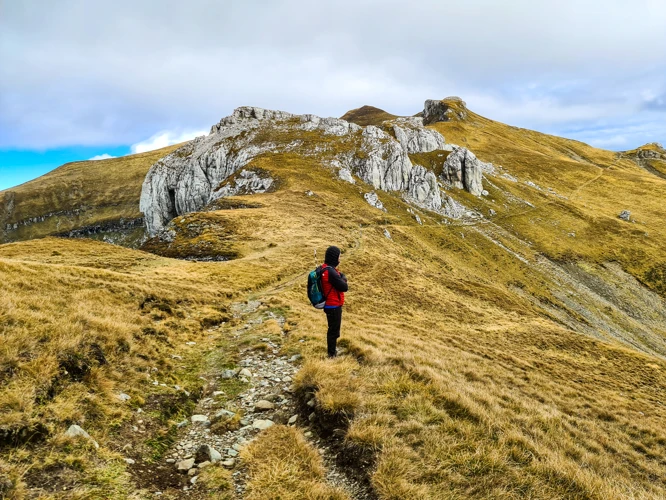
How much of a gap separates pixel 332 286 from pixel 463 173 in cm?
10723

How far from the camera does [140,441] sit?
7664 mm

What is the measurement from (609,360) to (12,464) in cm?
4336

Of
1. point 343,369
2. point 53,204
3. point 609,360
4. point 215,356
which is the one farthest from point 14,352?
point 53,204

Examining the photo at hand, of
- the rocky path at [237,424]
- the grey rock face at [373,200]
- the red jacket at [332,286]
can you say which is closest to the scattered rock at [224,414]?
the rocky path at [237,424]

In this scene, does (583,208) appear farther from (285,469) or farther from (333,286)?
(285,469)

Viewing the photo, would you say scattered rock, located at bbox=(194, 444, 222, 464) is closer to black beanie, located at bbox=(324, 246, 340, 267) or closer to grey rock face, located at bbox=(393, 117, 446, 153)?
black beanie, located at bbox=(324, 246, 340, 267)

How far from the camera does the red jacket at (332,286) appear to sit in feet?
37.9

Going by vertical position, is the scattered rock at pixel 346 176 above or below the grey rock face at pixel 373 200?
above

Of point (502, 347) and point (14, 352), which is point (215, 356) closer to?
point (14, 352)

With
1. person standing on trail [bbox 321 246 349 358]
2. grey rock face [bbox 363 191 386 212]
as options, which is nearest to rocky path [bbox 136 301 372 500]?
person standing on trail [bbox 321 246 349 358]

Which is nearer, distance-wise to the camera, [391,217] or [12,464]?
[12,464]

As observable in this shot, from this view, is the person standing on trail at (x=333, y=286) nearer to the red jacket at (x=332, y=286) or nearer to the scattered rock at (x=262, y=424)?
the red jacket at (x=332, y=286)

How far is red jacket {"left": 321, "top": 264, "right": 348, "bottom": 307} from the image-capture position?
Result: 11547mm

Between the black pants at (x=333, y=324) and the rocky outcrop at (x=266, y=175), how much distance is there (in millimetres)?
73455
